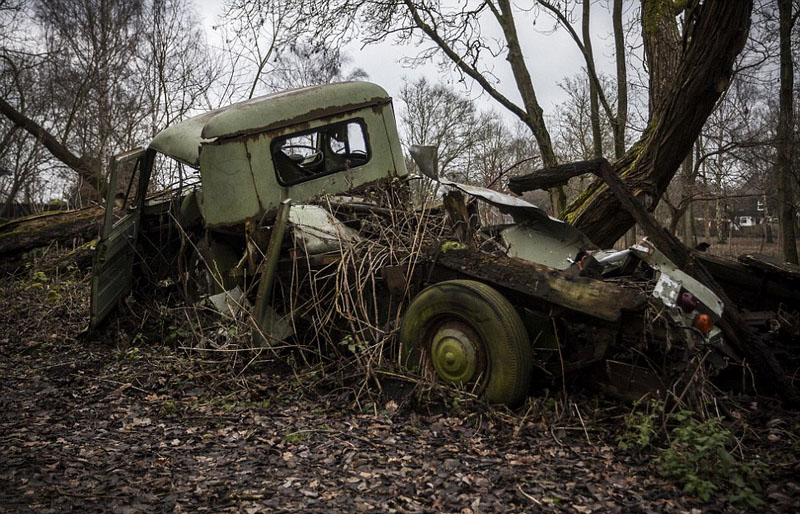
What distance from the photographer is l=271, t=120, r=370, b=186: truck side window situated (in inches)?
238

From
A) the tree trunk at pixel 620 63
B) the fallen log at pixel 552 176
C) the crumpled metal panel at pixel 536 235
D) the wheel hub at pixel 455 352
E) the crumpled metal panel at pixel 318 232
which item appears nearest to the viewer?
the wheel hub at pixel 455 352

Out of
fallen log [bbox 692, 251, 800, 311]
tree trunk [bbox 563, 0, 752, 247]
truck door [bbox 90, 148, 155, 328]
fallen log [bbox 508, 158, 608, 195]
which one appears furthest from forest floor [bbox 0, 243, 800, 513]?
tree trunk [bbox 563, 0, 752, 247]

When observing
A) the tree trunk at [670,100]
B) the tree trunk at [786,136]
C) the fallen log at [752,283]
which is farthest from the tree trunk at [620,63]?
the fallen log at [752,283]

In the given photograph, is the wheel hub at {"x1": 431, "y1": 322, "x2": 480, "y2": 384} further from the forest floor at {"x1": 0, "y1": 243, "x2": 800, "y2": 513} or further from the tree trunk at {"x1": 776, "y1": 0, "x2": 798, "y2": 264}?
the tree trunk at {"x1": 776, "y1": 0, "x2": 798, "y2": 264}

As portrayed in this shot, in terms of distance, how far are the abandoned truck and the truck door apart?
0.02 metres

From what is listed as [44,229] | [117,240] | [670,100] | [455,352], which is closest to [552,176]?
[455,352]

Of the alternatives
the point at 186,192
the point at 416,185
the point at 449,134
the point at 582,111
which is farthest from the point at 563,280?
the point at 449,134

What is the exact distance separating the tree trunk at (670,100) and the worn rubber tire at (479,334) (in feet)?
9.13

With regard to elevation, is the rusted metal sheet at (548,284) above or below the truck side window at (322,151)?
below

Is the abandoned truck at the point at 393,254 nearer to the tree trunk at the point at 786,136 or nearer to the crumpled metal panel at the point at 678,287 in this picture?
the crumpled metal panel at the point at 678,287

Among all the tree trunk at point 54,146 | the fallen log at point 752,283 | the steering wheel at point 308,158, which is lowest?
the fallen log at point 752,283

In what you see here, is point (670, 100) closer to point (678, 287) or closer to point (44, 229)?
point (678, 287)

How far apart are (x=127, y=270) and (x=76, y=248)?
3755 mm

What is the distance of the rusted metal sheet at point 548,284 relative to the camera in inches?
141
